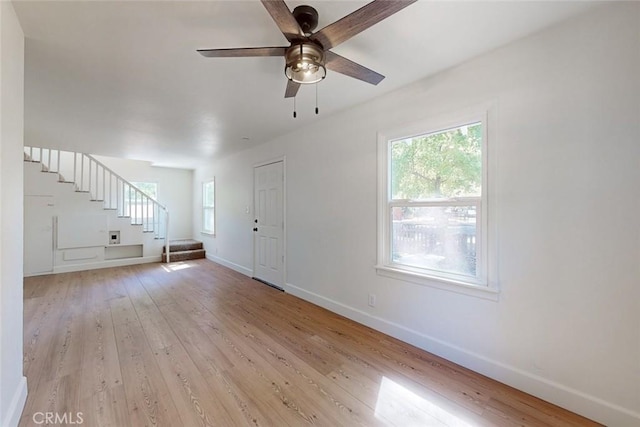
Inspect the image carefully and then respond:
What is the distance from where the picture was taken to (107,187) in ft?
20.3

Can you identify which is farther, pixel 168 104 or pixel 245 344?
pixel 168 104

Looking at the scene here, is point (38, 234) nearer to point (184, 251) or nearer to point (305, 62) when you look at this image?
point (184, 251)

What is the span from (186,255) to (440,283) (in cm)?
610

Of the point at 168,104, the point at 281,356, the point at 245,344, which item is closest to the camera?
the point at 281,356

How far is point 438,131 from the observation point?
7.70ft

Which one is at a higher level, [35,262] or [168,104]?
[168,104]

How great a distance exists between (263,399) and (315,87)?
258 cm

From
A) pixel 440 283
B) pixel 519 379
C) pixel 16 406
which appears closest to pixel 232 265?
pixel 16 406

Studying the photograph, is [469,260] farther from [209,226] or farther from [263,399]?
[209,226]

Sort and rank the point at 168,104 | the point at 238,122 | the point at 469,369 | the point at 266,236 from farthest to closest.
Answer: the point at 266,236 → the point at 238,122 → the point at 168,104 → the point at 469,369

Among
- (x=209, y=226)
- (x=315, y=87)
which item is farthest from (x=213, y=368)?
(x=209, y=226)

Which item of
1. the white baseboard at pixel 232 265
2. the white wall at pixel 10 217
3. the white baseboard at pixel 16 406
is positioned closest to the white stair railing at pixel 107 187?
the white baseboard at pixel 232 265

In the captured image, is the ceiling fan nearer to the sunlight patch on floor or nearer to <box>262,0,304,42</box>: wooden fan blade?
<box>262,0,304,42</box>: wooden fan blade

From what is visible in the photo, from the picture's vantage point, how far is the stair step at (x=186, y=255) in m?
6.42
